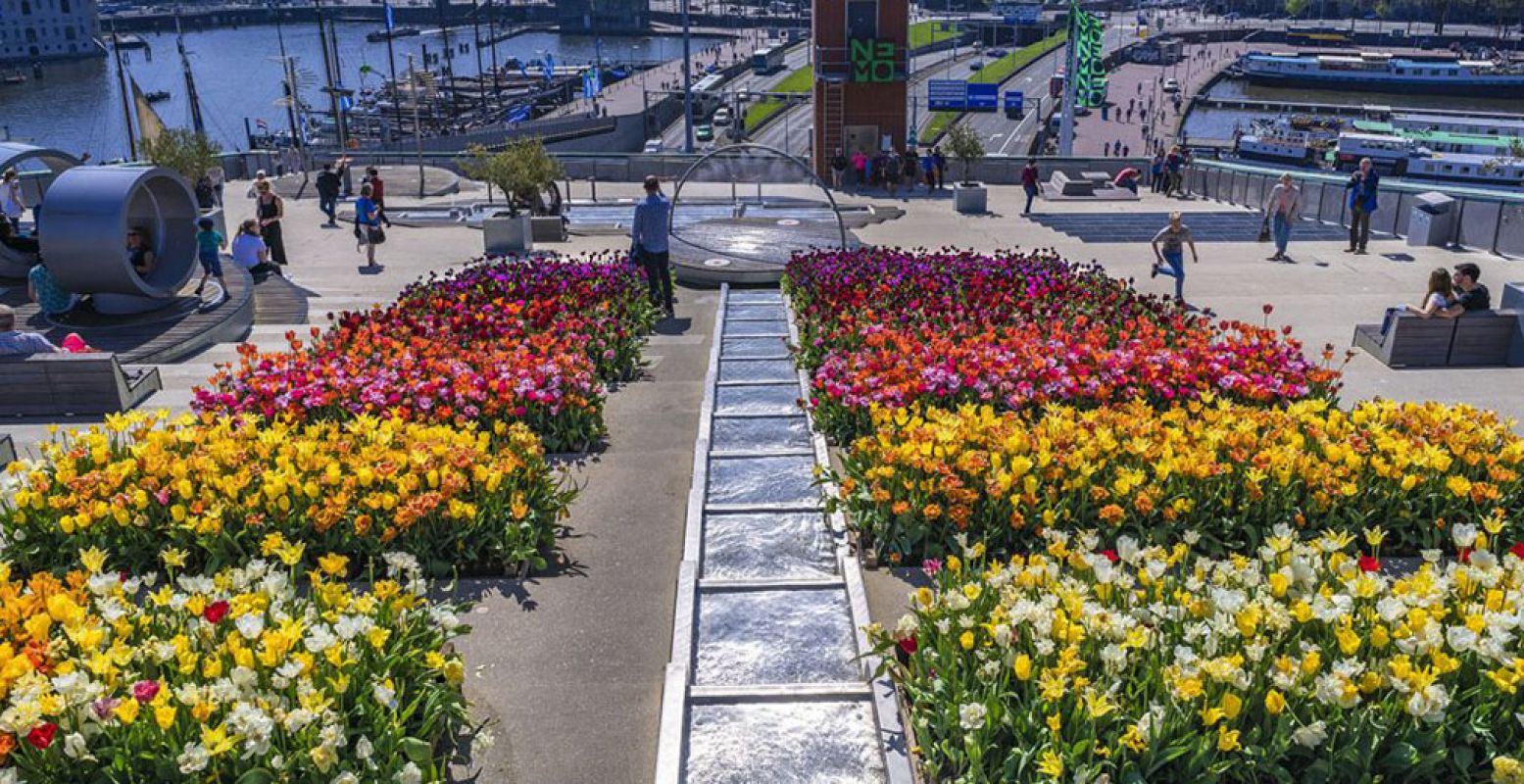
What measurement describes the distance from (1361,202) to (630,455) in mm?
16595

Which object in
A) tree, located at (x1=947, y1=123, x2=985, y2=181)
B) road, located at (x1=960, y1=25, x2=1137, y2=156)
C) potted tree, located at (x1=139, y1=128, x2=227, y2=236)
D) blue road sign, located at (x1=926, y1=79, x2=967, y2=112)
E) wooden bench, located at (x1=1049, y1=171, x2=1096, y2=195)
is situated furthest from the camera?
road, located at (x1=960, y1=25, x2=1137, y2=156)

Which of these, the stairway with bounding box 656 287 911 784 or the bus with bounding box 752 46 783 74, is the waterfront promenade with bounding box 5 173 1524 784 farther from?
the bus with bounding box 752 46 783 74

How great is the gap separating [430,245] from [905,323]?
1447 cm

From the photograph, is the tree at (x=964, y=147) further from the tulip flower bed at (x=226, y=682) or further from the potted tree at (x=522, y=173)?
the tulip flower bed at (x=226, y=682)

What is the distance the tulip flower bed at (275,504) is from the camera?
7.41 m

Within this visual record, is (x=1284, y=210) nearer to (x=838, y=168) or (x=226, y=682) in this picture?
(x=838, y=168)

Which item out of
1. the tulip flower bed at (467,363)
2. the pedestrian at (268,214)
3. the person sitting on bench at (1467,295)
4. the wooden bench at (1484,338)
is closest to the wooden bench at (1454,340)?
the wooden bench at (1484,338)

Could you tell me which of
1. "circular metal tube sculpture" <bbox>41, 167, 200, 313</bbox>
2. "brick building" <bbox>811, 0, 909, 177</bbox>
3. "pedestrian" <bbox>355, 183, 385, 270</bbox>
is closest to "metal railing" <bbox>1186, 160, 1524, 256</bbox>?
"brick building" <bbox>811, 0, 909, 177</bbox>

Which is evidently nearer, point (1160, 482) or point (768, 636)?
point (768, 636)

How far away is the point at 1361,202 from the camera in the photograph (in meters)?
20.9

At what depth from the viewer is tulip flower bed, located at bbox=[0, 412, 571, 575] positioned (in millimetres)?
7414

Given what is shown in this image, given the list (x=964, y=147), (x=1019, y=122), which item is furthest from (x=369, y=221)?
(x=1019, y=122)

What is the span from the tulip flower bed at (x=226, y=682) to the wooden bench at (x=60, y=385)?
5641 millimetres

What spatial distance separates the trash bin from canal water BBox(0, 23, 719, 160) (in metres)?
55.7
